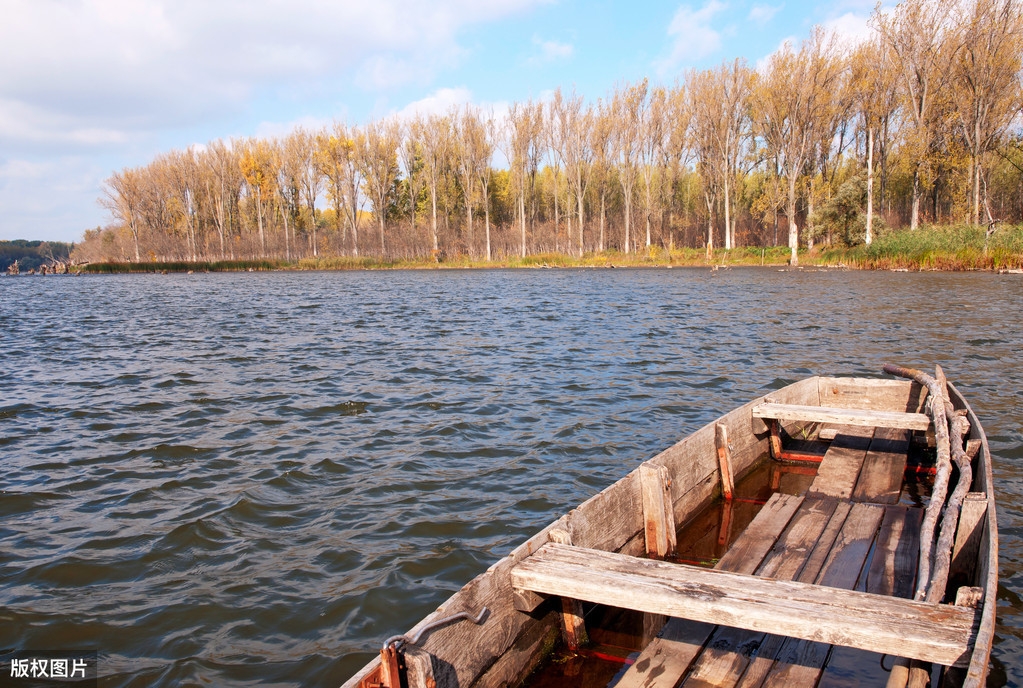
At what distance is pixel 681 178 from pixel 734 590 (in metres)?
59.1

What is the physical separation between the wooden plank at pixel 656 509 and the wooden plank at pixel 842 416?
2.45 meters

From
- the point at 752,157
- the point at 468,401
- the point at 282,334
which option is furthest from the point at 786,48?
the point at 468,401

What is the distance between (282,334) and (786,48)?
3951 centimetres

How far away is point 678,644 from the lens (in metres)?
3.44

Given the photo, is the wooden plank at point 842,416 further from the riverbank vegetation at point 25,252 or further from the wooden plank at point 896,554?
the riverbank vegetation at point 25,252

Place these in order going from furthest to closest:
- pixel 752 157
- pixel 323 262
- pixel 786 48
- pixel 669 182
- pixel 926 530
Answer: pixel 323 262 < pixel 669 182 < pixel 752 157 < pixel 786 48 < pixel 926 530

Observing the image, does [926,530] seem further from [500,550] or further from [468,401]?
[468,401]

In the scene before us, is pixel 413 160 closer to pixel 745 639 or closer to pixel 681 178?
pixel 681 178

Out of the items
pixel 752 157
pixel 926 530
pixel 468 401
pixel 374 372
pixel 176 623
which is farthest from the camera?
pixel 752 157

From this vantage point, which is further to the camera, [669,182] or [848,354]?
[669,182]

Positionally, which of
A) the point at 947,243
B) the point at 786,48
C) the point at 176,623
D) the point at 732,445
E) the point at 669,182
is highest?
the point at 786,48

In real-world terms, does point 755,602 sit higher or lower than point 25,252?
lower

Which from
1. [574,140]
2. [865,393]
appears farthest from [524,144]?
[865,393]

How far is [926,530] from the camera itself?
3.91 metres
